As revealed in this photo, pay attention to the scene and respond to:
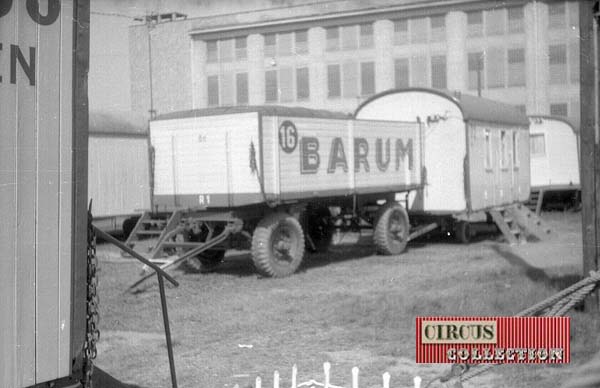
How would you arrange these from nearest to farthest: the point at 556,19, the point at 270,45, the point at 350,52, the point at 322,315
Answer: the point at 322,315
the point at 270,45
the point at 556,19
the point at 350,52

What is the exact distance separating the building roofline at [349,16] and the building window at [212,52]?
1.80ft

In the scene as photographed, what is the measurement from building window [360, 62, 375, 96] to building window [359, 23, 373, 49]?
3.27 m

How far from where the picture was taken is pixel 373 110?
1546 centimetres

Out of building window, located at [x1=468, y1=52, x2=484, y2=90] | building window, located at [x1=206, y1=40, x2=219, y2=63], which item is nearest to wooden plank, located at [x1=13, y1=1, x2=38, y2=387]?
building window, located at [x1=206, y1=40, x2=219, y2=63]

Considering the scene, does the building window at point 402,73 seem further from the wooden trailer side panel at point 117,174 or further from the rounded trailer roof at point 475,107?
the wooden trailer side panel at point 117,174

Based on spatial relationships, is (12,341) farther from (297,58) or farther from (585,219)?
(297,58)

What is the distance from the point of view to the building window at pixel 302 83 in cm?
1820

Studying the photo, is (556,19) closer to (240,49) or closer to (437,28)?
(437,28)

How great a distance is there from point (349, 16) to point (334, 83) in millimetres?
11164

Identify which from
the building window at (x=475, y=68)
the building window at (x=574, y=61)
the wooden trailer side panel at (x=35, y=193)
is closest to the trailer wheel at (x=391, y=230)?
the building window at (x=574, y=61)

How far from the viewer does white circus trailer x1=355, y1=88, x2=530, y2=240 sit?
569 inches

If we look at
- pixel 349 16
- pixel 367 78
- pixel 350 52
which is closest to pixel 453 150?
pixel 349 16

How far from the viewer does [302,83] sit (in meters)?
21.9

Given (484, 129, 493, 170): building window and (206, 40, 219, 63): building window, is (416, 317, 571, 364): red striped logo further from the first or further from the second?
(484, 129, 493, 170): building window
